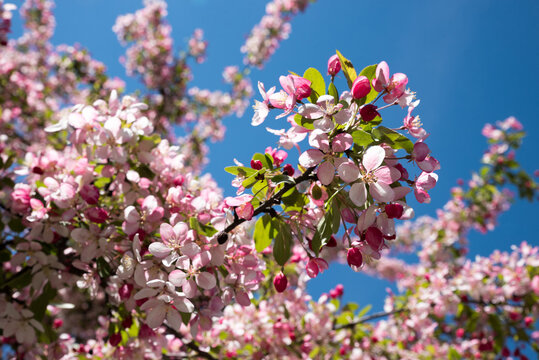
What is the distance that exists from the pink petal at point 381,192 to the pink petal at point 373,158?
2.0 inches

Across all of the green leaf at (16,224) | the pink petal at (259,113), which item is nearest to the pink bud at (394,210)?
the pink petal at (259,113)

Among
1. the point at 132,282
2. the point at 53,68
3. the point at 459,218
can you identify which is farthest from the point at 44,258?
the point at 53,68

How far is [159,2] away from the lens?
7.18 meters

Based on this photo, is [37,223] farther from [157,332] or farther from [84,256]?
[157,332]

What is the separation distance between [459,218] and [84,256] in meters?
5.54

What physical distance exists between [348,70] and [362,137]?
230mm

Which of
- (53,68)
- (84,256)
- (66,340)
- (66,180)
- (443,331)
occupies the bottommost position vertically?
(66,340)

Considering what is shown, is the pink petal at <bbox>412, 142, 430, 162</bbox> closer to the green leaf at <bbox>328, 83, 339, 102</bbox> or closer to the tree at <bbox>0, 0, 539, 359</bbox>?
the tree at <bbox>0, 0, 539, 359</bbox>

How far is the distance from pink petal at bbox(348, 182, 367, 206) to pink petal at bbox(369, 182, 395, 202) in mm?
29

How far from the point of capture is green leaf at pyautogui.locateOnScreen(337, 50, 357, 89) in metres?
1.20

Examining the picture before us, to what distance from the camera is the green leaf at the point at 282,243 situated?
124cm

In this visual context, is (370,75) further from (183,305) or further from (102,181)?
(102,181)

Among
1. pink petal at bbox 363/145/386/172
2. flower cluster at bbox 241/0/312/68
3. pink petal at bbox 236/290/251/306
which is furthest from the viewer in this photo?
flower cluster at bbox 241/0/312/68

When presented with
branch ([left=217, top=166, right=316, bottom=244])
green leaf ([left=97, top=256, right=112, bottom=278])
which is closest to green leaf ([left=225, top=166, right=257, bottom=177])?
branch ([left=217, top=166, right=316, bottom=244])
